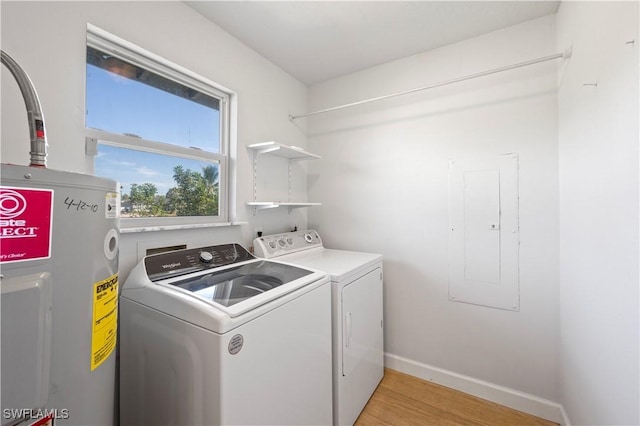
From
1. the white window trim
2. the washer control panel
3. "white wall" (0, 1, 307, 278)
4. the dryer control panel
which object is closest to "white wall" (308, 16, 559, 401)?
the washer control panel

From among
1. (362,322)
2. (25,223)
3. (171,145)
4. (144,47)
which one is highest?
(144,47)

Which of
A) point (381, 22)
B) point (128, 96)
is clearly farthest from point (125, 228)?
point (381, 22)

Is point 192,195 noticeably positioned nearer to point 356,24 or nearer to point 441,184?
point 356,24

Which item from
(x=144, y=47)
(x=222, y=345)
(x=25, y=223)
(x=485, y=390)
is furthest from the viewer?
(x=485, y=390)

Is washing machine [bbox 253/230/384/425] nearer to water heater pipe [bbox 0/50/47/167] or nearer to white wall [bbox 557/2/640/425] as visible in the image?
white wall [bbox 557/2/640/425]

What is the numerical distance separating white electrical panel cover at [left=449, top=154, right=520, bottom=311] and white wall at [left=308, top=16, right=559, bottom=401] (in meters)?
0.05

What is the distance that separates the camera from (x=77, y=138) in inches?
49.8

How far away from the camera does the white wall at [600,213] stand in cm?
92

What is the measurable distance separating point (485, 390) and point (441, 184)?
5.24ft

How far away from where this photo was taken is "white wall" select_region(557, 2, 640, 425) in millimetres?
920

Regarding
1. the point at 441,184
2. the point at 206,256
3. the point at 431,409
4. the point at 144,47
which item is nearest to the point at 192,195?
the point at 206,256

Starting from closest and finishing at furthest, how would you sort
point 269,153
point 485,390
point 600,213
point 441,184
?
point 600,213 < point 485,390 < point 441,184 < point 269,153

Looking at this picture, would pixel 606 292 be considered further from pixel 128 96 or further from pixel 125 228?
pixel 128 96

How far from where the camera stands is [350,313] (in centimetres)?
170
